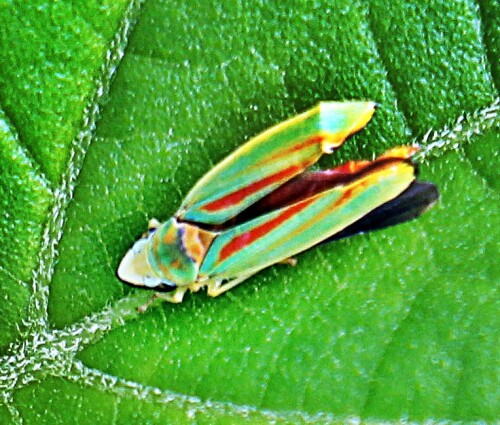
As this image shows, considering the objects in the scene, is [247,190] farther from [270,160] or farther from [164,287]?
[164,287]

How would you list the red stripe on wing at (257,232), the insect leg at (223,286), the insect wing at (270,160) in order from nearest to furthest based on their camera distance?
1. the insect wing at (270,160)
2. the red stripe on wing at (257,232)
3. the insect leg at (223,286)

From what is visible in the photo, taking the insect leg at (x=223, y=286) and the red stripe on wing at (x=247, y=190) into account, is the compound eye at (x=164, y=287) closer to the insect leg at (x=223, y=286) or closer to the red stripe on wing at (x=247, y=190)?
the insect leg at (x=223, y=286)

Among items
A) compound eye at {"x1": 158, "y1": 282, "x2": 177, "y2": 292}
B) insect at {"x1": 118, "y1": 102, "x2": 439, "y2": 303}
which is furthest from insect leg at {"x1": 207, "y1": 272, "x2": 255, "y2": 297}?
compound eye at {"x1": 158, "y1": 282, "x2": 177, "y2": 292}

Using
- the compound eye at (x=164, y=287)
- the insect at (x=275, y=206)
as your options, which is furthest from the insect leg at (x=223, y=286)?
the compound eye at (x=164, y=287)

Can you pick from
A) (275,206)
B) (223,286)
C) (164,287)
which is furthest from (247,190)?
(164,287)

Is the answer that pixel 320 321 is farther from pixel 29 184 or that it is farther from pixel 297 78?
pixel 29 184

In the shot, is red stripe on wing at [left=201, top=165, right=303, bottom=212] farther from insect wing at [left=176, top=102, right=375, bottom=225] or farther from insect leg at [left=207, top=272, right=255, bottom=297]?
insect leg at [left=207, top=272, right=255, bottom=297]

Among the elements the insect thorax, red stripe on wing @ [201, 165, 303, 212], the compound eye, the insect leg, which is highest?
red stripe on wing @ [201, 165, 303, 212]

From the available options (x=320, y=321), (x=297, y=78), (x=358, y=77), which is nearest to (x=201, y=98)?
(x=297, y=78)
